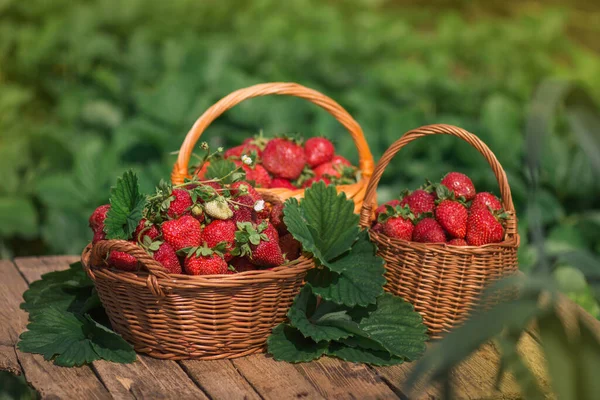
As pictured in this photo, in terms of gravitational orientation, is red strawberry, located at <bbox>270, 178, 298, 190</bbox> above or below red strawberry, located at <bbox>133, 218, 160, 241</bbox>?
below

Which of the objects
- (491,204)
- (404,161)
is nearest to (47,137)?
(404,161)

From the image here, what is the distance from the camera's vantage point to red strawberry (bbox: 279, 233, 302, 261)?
67.4 inches

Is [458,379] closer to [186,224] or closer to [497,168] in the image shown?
[497,168]

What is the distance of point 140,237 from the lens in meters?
1.58

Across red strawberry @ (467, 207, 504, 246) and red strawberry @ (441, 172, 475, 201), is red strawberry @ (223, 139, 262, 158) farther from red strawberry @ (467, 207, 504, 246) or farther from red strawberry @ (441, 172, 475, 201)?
red strawberry @ (467, 207, 504, 246)

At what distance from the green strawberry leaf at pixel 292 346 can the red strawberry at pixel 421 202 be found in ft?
1.25

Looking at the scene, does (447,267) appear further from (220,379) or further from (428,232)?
(220,379)

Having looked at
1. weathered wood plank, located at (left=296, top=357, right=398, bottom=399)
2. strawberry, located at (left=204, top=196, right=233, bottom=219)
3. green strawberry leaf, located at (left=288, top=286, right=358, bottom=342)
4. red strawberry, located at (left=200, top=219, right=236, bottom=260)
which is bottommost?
weathered wood plank, located at (left=296, top=357, right=398, bottom=399)

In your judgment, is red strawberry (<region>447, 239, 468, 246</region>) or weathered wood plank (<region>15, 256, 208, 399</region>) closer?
weathered wood plank (<region>15, 256, 208, 399</region>)

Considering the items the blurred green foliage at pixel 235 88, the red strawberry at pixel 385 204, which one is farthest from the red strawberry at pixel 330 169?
the blurred green foliage at pixel 235 88

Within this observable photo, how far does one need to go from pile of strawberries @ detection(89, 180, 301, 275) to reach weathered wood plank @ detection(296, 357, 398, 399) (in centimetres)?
23

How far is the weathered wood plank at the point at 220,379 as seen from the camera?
1.51 metres

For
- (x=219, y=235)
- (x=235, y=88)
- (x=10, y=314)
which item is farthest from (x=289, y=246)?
(x=235, y=88)

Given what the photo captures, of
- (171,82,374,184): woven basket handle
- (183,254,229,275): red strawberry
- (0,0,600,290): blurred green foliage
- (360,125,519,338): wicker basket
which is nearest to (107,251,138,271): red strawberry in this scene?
(183,254,229,275): red strawberry
